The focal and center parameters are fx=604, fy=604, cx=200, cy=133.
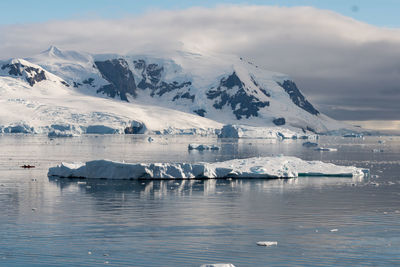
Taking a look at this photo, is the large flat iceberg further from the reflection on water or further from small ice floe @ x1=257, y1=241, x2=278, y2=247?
small ice floe @ x1=257, y1=241, x2=278, y2=247

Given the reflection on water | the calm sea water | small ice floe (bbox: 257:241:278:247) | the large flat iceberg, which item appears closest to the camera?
the calm sea water

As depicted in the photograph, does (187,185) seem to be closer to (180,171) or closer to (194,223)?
(180,171)

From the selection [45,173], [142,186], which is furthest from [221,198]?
[45,173]

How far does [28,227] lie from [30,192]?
12.6 meters

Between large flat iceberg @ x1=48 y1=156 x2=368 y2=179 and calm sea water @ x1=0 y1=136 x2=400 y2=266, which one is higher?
large flat iceberg @ x1=48 y1=156 x2=368 y2=179

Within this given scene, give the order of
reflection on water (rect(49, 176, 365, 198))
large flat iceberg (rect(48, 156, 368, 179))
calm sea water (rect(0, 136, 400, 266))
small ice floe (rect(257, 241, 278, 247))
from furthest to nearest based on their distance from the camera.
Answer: large flat iceberg (rect(48, 156, 368, 179)), reflection on water (rect(49, 176, 365, 198)), small ice floe (rect(257, 241, 278, 247)), calm sea water (rect(0, 136, 400, 266))

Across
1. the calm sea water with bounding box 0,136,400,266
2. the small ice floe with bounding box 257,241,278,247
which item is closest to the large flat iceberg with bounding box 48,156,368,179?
the calm sea water with bounding box 0,136,400,266

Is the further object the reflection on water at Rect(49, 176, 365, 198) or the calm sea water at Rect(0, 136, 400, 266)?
the reflection on water at Rect(49, 176, 365, 198)

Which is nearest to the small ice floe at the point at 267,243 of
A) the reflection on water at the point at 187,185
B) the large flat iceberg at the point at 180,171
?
the reflection on water at the point at 187,185

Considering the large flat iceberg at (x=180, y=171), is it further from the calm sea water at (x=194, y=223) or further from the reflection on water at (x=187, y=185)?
the calm sea water at (x=194, y=223)

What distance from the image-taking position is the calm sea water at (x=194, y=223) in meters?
20.6

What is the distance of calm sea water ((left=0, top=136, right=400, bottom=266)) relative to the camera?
20.6 meters

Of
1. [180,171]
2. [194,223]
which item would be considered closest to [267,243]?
[194,223]

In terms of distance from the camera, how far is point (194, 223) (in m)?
26.8
